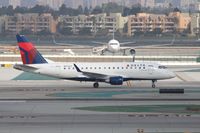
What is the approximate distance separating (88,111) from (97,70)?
83.5 ft

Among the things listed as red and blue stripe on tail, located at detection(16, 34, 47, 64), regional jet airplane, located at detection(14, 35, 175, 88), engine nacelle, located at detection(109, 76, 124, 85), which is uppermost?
red and blue stripe on tail, located at detection(16, 34, 47, 64)

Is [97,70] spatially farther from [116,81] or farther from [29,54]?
Answer: [29,54]

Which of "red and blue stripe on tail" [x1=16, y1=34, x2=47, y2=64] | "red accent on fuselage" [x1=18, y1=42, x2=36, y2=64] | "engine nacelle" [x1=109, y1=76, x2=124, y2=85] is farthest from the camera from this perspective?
"red accent on fuselage" [x1=18, y1=42, x2=36, y2=64]

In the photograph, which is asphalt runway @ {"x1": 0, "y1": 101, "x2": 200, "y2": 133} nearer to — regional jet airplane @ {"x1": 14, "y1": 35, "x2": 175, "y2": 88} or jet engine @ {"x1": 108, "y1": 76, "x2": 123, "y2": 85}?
jet engine @ {"x1": 108, "y1": 76, "x2": 123, "y2": 85}

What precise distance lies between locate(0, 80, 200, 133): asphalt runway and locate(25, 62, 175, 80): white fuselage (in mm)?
1310

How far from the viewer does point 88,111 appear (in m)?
65.4

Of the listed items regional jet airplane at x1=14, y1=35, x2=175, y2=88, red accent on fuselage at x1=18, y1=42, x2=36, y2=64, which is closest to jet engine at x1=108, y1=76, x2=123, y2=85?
regional jet airplane at x1=14, y1=35, x2=175, y2=88

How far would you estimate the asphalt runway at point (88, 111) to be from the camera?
5622 centimetres

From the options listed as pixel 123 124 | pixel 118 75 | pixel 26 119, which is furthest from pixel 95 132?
pixel 118 75

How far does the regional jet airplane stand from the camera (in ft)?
293

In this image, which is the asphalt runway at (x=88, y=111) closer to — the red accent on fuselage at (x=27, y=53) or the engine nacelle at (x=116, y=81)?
the engine nacelle at (x=116, y=81)

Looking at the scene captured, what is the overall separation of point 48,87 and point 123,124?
3295 cm

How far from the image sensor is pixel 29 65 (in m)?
90.8

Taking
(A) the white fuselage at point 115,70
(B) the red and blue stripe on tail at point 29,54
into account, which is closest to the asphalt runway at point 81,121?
(A) the white fuselage at point 115,70
